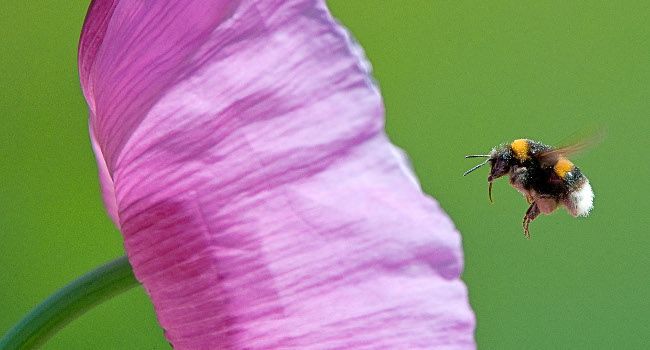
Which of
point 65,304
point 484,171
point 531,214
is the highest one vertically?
point 65,304

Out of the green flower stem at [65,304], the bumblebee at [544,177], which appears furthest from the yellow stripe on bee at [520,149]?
the green flower stem at [65,304]

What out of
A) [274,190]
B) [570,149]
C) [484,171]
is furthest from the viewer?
[484,171]

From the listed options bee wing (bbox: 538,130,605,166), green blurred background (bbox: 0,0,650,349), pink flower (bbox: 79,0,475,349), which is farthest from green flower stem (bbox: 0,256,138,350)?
green blurred background (bbox: 0,0,650,349)

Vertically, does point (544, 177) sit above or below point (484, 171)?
above

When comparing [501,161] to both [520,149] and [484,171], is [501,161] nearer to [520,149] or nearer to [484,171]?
[520,149]

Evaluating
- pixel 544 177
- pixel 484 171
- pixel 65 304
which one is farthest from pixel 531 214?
pixel 484 171

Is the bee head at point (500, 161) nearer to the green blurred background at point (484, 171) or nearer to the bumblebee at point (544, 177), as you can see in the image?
the bumblebee at point (544, 177)

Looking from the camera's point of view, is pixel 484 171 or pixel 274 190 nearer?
pixel 274 190
